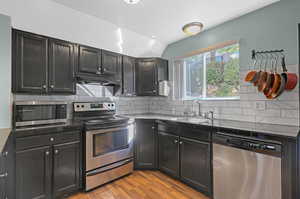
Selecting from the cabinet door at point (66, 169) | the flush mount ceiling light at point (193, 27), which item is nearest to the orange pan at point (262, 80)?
the flush mount ceiling light at point (193, 27)

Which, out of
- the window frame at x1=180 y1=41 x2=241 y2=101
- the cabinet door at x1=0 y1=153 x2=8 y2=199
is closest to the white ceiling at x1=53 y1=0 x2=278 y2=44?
the window frame at x1=180 y1=41 x2=241 y2=101

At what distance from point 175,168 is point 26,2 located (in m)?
2.99

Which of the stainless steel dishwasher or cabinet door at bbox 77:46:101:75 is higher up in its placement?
cabinet door at bbox 77:46:101:75

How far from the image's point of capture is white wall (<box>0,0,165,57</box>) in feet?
6.10

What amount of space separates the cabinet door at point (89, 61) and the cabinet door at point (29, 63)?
46 centimetres

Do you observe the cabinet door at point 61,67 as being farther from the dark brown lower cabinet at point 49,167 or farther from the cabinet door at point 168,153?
the cabinet door at point 168,153

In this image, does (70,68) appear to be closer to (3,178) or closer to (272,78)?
(3,178)

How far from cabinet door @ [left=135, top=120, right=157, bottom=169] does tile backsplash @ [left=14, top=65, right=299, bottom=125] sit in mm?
751

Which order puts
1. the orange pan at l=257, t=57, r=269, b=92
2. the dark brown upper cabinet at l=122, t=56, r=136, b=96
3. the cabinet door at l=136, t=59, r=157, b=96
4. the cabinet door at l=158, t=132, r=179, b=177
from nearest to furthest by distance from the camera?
the orange pan at l=257, t=57, r=269, b=92, the cabinet door at l=158, t=132, r=179, b=177, the dark brown upper cabinet at l=122, t=56, r=136, b=96, the cabinet door at l=136, t=59, r=157, b=96

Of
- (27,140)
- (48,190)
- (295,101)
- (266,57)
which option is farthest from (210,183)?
(27,140)

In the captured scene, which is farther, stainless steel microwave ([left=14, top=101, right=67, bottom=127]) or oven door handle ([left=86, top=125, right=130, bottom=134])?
oven door handle ([left=86, top=125, right=130, bottom=134])

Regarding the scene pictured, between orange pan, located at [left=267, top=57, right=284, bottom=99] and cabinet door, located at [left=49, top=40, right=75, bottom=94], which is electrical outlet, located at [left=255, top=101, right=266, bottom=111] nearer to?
orange pan, located at [left=267, top=57, right=284, bottom=99]

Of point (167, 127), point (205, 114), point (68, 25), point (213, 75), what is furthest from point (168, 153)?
point (68, 25)

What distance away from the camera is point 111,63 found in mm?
2791
